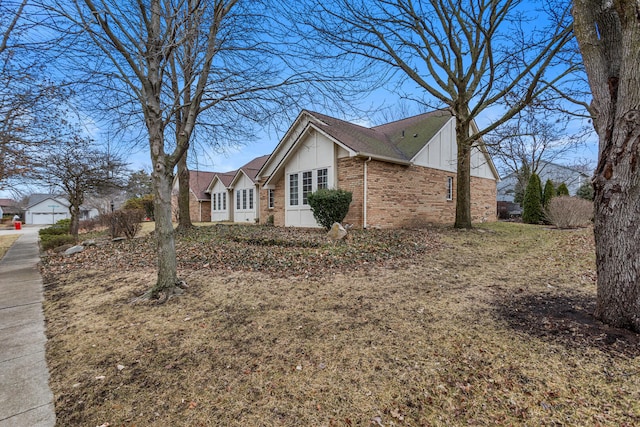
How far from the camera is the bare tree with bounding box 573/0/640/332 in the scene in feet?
9.07

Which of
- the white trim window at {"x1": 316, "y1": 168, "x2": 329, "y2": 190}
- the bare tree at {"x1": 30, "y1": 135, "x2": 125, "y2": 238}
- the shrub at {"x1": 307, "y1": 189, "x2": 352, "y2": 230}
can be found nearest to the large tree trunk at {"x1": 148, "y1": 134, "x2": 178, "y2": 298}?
the shrub at {"x1": 307, "y1": 189, "x2": 352, "y2": 230}

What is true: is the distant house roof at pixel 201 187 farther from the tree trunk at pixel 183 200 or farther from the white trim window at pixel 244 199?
the tree trunk at pixel 183 200

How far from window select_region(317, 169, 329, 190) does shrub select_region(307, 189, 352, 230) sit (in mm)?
1535

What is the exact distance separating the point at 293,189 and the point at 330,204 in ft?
12.7

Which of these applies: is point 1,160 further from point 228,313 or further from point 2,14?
point 228,313

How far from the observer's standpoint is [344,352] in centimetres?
288

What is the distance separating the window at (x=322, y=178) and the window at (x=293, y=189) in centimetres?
161

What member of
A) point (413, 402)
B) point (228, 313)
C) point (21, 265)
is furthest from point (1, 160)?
point (413, 402)

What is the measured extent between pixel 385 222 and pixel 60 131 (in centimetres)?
1065

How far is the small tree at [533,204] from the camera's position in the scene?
17.1m

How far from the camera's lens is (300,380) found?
8.14ft

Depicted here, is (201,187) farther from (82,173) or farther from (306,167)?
(306,167)

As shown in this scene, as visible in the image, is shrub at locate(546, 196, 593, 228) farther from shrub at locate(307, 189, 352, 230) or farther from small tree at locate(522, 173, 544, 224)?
shrub at locate(307, 189, 352, 230)

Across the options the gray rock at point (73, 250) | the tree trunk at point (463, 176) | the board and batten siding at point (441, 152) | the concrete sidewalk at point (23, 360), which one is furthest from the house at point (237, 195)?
the concrete sidewalk at point (23, 360)
